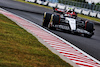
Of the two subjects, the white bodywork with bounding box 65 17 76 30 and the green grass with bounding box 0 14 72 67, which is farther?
the white bodywork with bounding box 65 17 76 30

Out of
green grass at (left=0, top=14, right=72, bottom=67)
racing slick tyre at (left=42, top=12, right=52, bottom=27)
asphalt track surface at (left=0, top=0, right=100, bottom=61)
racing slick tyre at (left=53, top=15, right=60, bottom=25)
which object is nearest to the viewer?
green grass at (left=0, top=14, right=72, bottom=67)

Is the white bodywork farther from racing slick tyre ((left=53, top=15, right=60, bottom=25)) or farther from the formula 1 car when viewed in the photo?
racing slick tyre ((left=53, top=15, right=60, bottom=25))

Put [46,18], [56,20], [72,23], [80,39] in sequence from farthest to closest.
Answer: [46,18] < [72,23] < [56,20] < [80,39]

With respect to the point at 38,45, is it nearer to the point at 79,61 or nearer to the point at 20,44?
the point at 20,44

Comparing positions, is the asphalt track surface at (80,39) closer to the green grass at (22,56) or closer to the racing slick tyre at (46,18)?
the racing slick tyre at (46,18)

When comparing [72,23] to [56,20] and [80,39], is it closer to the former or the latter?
[56,20]

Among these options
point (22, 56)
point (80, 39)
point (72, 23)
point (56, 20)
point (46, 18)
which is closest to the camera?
point (22, 56)

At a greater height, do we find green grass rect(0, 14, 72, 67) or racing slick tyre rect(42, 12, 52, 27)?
green grass rect(0, 14, 72, 67)

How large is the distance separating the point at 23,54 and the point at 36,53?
0.59 meters

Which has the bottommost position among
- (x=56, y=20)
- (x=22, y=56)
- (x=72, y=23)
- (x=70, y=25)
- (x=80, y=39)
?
(x=80, y=39)

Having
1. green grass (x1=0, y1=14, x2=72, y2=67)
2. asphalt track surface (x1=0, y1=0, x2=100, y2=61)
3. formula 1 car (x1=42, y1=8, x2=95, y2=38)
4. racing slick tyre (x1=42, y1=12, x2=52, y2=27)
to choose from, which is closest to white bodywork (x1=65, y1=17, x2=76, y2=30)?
formula 1 car (x1=42, y1=8, x2=95, y2=38)

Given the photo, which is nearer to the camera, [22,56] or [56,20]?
[22,56]

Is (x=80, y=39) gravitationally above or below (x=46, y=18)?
below

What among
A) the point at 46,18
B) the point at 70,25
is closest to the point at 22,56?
the point at 70,25
